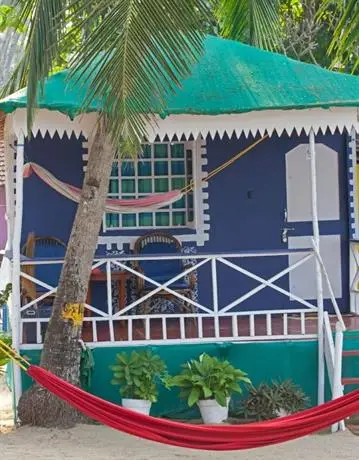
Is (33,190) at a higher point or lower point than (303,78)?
lower

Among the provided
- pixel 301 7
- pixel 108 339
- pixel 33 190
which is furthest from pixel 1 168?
pixel 108 339

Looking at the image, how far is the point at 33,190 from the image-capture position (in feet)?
39.5

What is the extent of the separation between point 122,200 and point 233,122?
2495 mm

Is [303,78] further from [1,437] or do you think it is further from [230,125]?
[1,437]

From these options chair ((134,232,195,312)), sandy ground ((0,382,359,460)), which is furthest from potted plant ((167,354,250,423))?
chair ((134,232,195,312))

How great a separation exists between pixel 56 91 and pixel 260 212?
3.85 m

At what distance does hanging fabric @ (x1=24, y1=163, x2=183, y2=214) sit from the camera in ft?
36.9

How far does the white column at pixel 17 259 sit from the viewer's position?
30.6ft

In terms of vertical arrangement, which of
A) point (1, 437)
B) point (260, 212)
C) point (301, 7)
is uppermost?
point (301, 7)

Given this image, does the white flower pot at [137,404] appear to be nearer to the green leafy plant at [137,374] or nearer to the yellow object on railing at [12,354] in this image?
the green leafy plant at [137,374]

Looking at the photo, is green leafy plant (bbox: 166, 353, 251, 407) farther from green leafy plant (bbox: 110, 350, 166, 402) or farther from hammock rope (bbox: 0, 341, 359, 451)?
hammock rope (bbox: 0, 341, 359, 451)

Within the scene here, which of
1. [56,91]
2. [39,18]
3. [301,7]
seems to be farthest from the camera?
[301,7]

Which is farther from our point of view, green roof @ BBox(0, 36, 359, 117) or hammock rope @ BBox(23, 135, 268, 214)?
hammock rope @ BBox(23, 135, 268, 214)

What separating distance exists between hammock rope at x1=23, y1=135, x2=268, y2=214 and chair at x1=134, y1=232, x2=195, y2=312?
1.50ft
